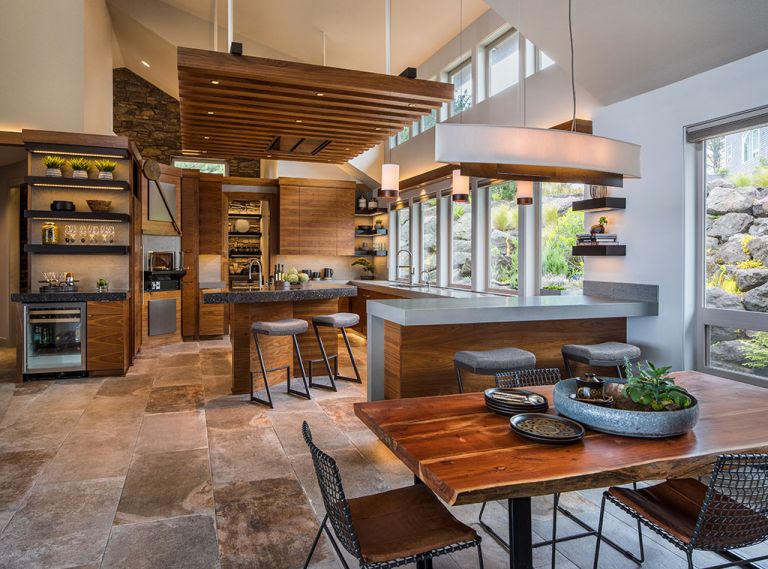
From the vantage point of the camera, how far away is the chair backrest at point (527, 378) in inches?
105

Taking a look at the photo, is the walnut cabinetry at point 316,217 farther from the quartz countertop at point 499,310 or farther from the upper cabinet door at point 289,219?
the quartz countertop at point 499,310

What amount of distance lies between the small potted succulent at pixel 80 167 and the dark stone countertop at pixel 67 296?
1393 millimetres

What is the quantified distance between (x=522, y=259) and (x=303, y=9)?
429cm

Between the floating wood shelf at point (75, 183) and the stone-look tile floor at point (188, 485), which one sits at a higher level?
the floating wood shelf at point (75, 183)

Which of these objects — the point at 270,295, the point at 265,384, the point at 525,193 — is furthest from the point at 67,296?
the point at 525,193

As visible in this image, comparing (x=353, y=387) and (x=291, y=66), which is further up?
(x=291, y=66)

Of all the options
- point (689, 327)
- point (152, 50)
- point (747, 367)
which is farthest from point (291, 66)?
point (152, 50)

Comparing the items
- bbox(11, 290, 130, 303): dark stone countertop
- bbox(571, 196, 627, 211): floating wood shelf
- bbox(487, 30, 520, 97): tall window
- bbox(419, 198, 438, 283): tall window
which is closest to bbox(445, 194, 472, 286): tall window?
bbox(419, 198, 438, 283): tall window

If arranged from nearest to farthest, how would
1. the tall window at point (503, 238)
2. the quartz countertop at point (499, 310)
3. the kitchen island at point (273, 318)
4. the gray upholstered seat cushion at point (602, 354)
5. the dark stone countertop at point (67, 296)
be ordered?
the quartz countertop at point (499, 310), the gray upholstered seat cushion at point (602, 354), the kitchen island at point (273, 318), the dark stone countertop at point (67, 296), the tall window at point (503, 238)

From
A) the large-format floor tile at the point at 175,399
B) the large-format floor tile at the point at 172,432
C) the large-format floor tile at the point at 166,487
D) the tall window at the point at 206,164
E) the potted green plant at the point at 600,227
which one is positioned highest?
the tall window at the point at 206,164

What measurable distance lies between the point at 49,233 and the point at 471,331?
5.13 metres

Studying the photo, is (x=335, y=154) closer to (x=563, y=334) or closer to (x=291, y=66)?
(x=291, y=66)

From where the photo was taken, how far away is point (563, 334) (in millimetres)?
4336

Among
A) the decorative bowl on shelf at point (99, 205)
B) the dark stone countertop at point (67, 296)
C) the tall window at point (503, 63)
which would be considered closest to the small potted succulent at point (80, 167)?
the decorative bowl on shelf at point (99, 205)
